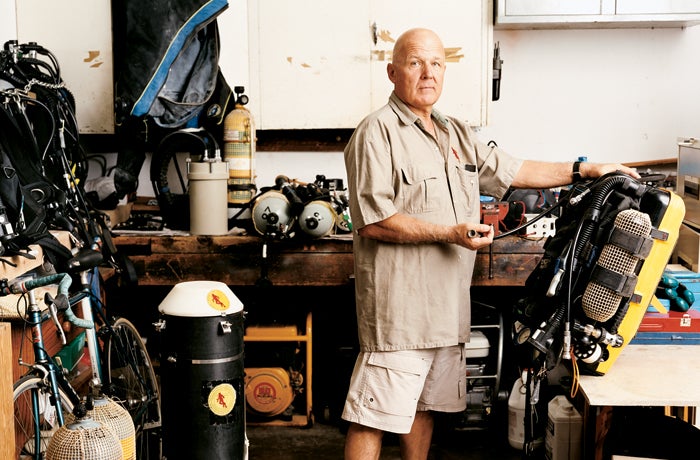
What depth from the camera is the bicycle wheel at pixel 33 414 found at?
291 cm

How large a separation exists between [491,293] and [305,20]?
1.81m

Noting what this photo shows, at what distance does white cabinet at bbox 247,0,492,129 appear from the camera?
179 inches

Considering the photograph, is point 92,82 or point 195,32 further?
point 92,82

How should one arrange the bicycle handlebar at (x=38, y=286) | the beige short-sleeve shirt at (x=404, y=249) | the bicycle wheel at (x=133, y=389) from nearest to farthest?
the bicycle handlebar at (x=38, y=286), the beige short-sleeve shirt at (x=404, y=249), the bicycle wheel at (x=133, y=389)

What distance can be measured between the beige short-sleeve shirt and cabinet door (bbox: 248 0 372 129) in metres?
1.42

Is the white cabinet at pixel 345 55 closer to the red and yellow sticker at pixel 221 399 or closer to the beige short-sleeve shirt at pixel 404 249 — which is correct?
the beige short-sleeve shirt at pixel 404 249

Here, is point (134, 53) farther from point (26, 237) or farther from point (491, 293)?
point (491, 293)

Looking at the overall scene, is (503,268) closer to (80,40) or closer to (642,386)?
(642,386)

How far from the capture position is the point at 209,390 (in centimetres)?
335

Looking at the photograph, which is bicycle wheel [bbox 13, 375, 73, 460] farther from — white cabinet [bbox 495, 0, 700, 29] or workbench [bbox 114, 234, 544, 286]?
white cabinet [bbox 495, 0, 700, 29]

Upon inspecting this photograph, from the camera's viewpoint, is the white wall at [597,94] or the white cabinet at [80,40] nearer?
the white cabinet at [80,40]

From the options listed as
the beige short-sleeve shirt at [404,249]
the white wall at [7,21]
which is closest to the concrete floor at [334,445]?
the beige short-sleeve shirt at [404,249]

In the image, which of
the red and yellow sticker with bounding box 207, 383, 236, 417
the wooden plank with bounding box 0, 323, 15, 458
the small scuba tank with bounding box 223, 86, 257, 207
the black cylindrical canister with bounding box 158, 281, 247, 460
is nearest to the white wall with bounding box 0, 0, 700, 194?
the small scuba tank with bounding box 223, 86, 257, 207

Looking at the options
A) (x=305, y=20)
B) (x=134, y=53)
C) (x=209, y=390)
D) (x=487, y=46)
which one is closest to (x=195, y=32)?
(x=134, y=53)
